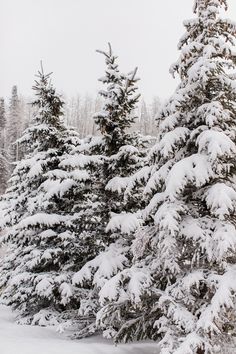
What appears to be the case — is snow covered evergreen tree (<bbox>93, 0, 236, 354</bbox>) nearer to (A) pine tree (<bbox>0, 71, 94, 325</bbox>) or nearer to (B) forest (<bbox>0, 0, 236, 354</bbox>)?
(B) forest (<bbox>0, 0, 236, 354</bbox>)

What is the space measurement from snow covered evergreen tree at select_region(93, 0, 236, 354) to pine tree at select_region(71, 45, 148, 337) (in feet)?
7.10

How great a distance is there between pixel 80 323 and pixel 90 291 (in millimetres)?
1147

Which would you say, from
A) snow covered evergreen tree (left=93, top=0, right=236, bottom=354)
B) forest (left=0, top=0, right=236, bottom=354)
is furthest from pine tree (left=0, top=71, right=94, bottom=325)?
snow covered evergreen tree (left=93, top=0, right=236, bottom=354)

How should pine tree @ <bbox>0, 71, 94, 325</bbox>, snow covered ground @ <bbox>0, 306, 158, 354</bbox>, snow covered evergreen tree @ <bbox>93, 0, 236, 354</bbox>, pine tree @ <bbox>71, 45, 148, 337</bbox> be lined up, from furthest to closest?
pine tree @ <bbox>0, 71, 94, 325</bbox> < pine tree @ <bbox>71, 45, 148, 337</bbox> < snow covered ground @ <bbox>0, 306, 158, 354</bbox> < snow covered evergreen tree @ <bbox>93, 0, 236, 354</bbox>

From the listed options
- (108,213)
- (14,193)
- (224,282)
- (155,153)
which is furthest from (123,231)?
(14,193)

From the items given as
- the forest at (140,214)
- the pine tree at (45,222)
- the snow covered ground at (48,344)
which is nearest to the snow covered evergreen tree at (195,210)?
the forest at (140,214)

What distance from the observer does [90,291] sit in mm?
13211

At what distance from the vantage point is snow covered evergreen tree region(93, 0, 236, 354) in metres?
8.73

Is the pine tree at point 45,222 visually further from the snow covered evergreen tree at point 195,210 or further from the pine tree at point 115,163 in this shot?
the snow covered evergreen tree at point 195,210

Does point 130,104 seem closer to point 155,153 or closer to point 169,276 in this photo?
point 155,153

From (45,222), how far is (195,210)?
19.9 feet

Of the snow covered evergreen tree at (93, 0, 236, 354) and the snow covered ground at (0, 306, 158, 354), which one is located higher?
the snow covered evergreen tree at (93, 0, 236, 354)

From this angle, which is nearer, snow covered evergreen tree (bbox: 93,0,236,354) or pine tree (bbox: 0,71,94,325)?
snow covered evergreen tree (bbox: 93,0,236,354)

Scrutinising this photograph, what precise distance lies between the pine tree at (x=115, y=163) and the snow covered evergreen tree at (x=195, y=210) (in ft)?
7.10
